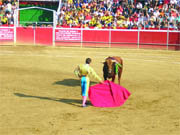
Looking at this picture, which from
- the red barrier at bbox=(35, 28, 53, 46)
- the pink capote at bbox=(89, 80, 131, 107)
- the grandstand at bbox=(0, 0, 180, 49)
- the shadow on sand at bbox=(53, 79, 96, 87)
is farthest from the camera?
the red barrier at bbox=(35, 28, 53, 46)

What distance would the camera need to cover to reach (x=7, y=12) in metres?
28.5

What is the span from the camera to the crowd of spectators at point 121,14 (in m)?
25.2

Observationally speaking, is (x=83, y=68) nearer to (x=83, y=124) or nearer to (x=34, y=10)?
(x=83, y=124)

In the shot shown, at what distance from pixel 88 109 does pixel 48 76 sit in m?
5.03

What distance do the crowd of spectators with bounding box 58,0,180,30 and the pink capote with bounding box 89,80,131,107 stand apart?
1560 cm

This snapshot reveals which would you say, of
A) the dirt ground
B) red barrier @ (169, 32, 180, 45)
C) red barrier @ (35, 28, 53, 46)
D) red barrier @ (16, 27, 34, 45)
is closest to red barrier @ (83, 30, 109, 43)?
red barrier @ (35, 28, 53, 46)

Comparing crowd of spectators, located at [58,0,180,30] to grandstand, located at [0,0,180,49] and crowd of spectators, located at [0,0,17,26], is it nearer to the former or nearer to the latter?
grandstand, located at [0,0,180,49]

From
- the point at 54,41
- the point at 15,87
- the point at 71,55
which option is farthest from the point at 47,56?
the point at 15,87

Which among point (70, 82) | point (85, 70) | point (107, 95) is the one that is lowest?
point (70, 82)

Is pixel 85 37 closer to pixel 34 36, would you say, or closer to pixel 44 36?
pixel 44 36

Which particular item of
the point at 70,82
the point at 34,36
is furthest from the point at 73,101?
the point at 34,36

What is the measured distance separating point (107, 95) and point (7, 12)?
20.7m

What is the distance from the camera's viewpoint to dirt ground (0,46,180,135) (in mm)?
7676

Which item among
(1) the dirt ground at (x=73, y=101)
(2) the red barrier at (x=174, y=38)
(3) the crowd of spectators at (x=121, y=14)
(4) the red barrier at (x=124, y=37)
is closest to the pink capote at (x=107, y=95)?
(1) the dirt ground at (x=73, y=101)
